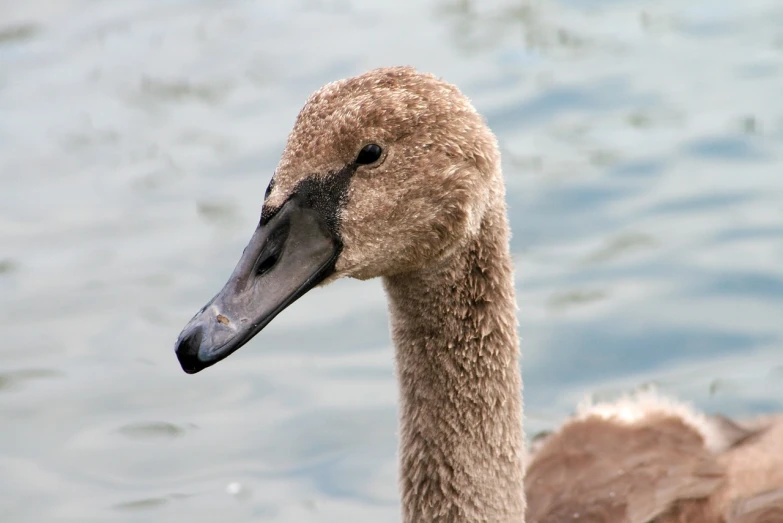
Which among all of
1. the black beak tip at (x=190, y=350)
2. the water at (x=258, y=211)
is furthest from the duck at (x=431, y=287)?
the water at (x=258, y=211)

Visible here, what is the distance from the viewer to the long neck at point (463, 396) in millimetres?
4484

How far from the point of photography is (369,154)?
4.15 meters

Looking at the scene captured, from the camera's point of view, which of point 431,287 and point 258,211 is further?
point 258,211

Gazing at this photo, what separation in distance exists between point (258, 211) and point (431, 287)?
4434 mm

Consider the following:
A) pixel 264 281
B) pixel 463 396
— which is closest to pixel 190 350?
pixel 264 281

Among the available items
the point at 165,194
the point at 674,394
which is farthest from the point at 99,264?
the point at 674,394

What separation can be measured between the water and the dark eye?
2941 mm

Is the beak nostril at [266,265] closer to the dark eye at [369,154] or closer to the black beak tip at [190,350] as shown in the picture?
the black beak tip at [190,350]

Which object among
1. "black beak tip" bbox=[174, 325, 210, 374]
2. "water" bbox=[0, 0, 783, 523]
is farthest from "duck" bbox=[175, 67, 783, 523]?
"water" bbox=[0, 0, 783, 523]

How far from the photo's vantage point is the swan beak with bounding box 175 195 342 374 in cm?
387

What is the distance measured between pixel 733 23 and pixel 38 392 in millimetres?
6160

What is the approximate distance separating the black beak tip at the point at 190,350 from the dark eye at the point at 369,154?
30.5 inches

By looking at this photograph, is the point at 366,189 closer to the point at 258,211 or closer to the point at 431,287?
the point at 431,287

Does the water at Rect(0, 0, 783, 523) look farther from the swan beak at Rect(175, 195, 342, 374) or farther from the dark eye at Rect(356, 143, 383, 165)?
the dark eye at Rect(356, 143, 383, 165)
